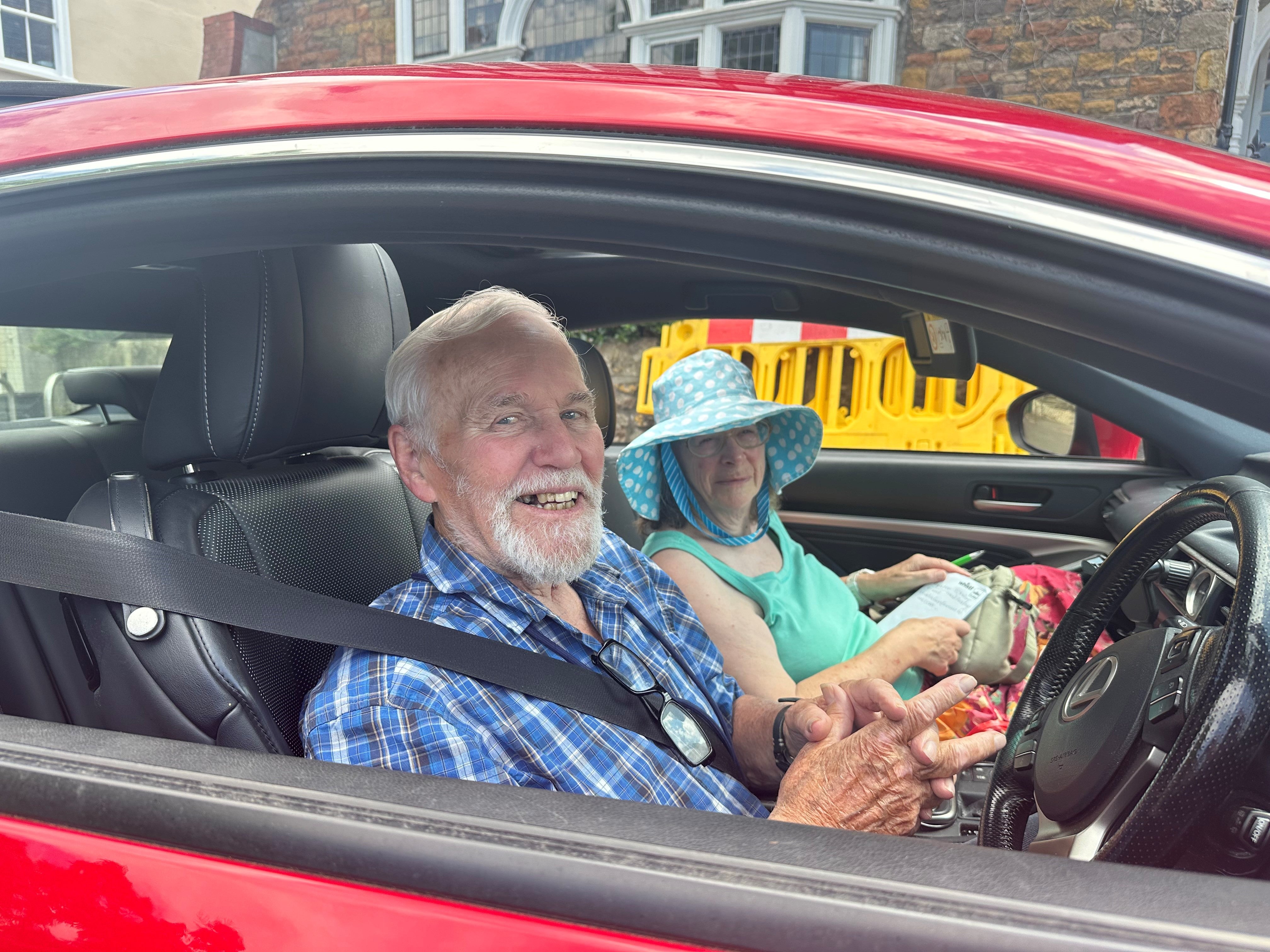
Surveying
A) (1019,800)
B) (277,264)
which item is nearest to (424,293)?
(277,264)

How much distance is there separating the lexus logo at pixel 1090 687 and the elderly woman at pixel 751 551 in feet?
2.48

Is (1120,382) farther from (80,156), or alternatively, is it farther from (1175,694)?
(80,156)

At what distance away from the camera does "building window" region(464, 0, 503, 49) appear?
789 cm

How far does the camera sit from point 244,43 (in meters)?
8.22

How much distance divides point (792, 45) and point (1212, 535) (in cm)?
615

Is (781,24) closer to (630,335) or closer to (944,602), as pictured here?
(630,335)

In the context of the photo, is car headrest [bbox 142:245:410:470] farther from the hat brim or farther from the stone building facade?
Result: the stone building facade

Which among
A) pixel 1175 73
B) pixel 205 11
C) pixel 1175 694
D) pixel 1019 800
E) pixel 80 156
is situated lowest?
pixel 1019 800

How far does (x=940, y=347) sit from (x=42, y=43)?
9.66 m

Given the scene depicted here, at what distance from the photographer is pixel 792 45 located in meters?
6.93

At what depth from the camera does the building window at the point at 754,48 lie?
23.4 ft

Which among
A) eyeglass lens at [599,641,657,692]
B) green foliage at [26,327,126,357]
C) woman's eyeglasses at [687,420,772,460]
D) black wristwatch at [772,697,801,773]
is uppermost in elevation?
green foliage at [26,327,126,357]

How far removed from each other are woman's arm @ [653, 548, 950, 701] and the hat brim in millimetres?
151

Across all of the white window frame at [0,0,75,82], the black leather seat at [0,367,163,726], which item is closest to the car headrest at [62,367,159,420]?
the black leather seat at [0,367,163,726]
